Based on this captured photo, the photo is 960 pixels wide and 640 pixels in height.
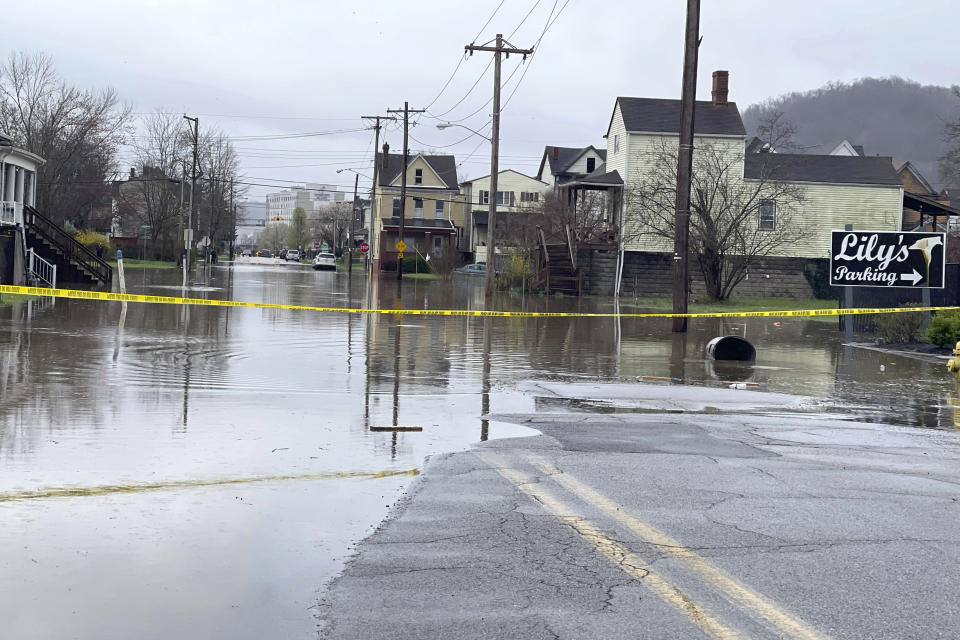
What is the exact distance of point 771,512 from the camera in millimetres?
7047

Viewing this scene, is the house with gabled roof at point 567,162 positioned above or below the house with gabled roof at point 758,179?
above

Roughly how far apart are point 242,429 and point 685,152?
15.5 m

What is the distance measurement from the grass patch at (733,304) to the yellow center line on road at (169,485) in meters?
30.0

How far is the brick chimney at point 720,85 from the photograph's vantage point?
55250 millimetres

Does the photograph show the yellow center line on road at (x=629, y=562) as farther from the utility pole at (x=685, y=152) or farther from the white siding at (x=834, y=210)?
the white siding at (x=834, y=210)

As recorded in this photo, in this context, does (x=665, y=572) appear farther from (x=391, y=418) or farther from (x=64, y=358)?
(x=64, y=358)

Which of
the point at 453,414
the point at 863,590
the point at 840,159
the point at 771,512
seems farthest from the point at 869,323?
the point at 840,159

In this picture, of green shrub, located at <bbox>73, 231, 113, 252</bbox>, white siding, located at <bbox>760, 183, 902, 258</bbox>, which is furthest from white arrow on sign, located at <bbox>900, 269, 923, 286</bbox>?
green shrub, located at <bbox>73, 231, 113, 252</bbox>

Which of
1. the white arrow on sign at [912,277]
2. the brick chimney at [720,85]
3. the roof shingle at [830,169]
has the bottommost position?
the white arrow on sign at [912,277]

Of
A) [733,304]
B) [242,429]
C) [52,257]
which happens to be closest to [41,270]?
[52,257]

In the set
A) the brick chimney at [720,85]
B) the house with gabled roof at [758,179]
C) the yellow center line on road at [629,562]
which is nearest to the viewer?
the yellow center line on road at [629,562]

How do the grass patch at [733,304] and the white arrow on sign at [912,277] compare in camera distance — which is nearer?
the white arrow on sign at [912,277]

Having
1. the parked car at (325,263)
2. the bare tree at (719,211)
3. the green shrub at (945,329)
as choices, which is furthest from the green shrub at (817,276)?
the parked car at (325,263)

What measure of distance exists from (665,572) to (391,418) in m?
5.59
